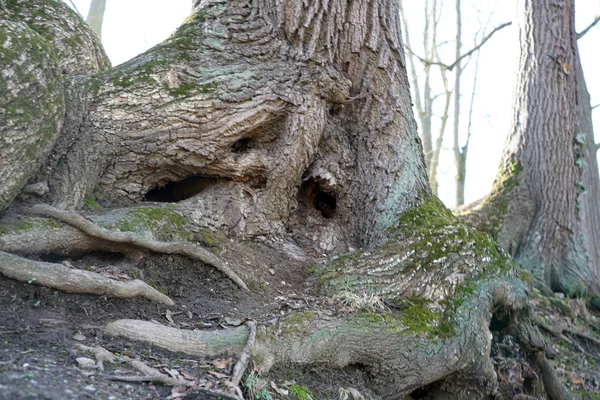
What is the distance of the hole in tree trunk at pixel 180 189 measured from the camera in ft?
15.1

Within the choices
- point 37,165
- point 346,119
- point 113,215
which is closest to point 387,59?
point 346,119

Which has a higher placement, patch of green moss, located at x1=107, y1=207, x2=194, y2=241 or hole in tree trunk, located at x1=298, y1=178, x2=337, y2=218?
hole in tree trunk, located at x1=298, y1=178, x2=337, y2=218

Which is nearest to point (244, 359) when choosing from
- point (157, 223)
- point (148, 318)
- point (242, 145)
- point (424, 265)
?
point (148, 318)

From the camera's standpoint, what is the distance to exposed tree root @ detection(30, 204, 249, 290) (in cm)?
338

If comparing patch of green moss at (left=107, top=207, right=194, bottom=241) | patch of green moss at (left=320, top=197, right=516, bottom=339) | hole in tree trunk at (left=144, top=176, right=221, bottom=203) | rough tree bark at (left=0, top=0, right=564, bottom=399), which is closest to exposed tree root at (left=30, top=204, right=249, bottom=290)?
rough tree bark at (left=0, top=0, right=564, bottom=399)

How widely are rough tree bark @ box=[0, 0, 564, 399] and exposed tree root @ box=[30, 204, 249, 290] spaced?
0.01m

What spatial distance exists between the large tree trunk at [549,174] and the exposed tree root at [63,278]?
5.11 m

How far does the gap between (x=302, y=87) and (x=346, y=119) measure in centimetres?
64

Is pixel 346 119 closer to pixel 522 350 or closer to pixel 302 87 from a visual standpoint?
pixel 302 87

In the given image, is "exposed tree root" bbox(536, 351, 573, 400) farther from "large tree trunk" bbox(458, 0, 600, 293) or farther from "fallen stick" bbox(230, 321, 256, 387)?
"fallen stick" bbox(230, 321, 256, 387)

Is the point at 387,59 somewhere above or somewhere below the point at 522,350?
above

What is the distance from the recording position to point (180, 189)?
15.6 ft

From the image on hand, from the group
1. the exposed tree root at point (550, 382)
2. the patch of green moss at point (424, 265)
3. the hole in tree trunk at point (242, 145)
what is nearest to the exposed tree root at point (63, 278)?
the patch of green moss at point (424, 265)

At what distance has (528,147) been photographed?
7.18 metres
